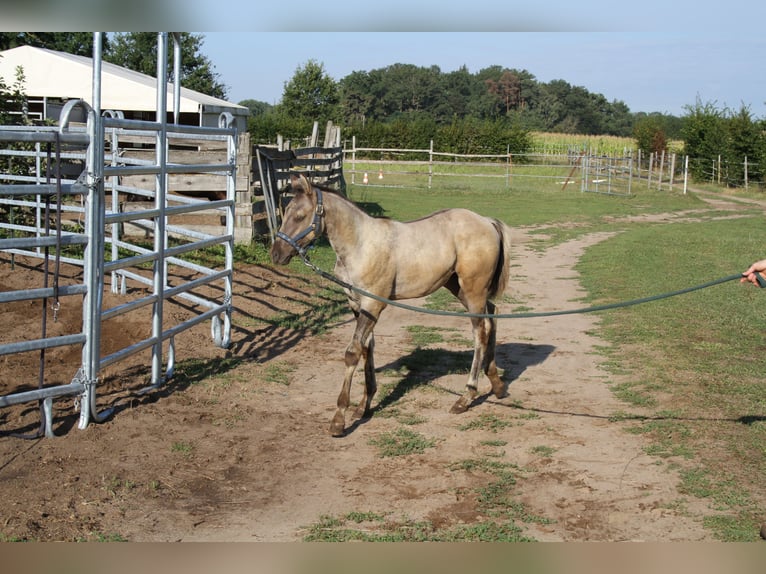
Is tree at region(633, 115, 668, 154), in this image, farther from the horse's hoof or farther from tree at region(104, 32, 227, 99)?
the horse's hoof

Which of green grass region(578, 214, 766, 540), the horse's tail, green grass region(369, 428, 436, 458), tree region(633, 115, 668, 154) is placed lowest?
green grass region(369, 428, 436, 458)

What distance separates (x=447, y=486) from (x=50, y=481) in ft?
8.03

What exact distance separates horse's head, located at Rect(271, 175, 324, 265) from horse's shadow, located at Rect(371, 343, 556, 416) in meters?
1.61

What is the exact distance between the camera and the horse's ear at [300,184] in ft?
20.0

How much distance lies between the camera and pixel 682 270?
14281 mm

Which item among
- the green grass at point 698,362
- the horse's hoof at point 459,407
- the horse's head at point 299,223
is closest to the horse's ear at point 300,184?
the horse's head at point 299,223

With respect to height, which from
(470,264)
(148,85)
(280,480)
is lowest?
(280,480)

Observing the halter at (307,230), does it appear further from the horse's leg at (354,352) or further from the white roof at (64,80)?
the white roof at (64,80)

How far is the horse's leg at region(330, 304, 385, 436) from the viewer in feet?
19.7

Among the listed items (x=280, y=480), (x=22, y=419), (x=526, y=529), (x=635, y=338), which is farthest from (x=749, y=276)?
(x=22, y=419)

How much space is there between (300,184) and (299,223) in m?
0.31

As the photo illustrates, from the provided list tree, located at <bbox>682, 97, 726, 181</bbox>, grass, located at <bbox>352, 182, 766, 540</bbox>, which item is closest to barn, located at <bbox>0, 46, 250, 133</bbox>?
grass, located at <bbox>352, 182, 766, 540</bbox>

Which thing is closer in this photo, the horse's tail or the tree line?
the horse's tail

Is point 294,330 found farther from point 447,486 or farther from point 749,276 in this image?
point 749,276
